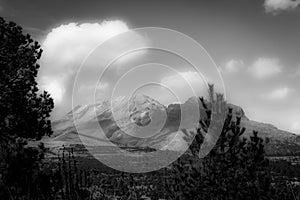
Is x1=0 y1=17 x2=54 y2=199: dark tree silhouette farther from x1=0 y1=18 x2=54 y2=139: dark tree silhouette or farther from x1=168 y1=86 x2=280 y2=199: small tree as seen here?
x1=168 y1=86 x2=280 y2=199: small tree

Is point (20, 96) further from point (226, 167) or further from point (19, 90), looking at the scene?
point (226, 167)

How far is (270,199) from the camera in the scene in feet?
76.9

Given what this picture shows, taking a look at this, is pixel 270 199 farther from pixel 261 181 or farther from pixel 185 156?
pixel 185 156

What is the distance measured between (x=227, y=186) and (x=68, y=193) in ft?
60.9

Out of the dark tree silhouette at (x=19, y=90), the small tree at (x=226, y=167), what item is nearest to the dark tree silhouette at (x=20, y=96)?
the dark tree silhouette at (x=19, y=90)

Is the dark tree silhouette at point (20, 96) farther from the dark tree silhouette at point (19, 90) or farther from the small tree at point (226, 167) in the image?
the small tree at point (226, 167)

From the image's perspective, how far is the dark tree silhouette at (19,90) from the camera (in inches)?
886

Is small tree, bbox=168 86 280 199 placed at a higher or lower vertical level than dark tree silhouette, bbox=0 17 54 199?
lower

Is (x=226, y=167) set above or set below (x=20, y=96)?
below

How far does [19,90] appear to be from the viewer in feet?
75.8

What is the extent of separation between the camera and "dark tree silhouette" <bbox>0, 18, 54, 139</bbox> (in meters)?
22.5

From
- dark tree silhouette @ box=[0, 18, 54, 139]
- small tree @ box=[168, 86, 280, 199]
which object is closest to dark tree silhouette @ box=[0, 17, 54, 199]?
dark tree silhouette @ box=[0, 18, 54, 139]

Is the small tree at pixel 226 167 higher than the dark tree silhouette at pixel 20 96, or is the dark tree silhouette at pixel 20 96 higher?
the dark tree silhouette at pixel 20 96

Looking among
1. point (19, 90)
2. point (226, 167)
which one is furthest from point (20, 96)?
point (226, 167)
